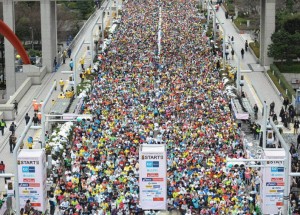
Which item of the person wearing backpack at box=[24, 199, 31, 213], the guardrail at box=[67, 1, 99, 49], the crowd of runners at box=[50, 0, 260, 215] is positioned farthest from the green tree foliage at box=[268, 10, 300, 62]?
the person wearing backpack at box=[24, 199, 31, 213]

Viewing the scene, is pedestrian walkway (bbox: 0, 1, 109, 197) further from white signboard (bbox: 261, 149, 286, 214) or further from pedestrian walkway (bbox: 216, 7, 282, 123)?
white signboard (bbox: 261, 149, 286, 214)

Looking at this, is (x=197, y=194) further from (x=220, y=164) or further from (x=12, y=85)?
(x=12, y=85)

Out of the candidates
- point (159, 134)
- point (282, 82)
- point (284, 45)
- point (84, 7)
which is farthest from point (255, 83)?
point (84, 7)

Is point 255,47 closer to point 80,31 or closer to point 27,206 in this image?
point 80,31

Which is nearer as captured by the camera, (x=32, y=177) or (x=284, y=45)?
(x=32, y=177)

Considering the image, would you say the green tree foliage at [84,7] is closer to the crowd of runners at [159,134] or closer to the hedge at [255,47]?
the crowd of runners at [159,134]

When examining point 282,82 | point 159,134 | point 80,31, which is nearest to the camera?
point 159,134

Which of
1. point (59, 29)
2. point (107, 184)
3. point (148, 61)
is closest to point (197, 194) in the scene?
point (107, 184)
